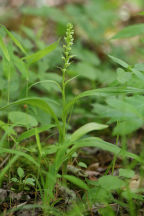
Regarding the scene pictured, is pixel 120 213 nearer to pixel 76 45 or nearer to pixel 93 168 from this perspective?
pixel 93 168

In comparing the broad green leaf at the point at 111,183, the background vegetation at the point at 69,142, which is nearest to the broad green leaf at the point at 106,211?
the background vegetation at the point at 69,142

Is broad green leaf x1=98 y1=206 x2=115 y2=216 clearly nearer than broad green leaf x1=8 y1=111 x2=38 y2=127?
Yes

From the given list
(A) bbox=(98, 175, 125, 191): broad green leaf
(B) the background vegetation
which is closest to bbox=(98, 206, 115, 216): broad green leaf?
(B) the background vegetation

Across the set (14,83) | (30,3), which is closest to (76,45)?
(14,83)

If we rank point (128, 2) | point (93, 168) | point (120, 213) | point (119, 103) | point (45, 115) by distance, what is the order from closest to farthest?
point (119, 103) → point (120, 213) → point (93, 168) → point (45, 115) → point (128, 2)

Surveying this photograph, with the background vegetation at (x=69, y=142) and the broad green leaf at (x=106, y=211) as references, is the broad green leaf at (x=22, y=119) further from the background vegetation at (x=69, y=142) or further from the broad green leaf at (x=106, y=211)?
the broad green leaf at (x=106, y=211)

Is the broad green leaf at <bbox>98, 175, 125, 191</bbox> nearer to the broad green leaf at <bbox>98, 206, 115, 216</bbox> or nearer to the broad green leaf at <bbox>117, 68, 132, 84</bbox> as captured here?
the broad green leaf at <bbox>98, 206, 115, 216</bbox>

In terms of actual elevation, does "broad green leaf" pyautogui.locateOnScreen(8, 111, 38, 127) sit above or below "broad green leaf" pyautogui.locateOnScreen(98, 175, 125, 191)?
above

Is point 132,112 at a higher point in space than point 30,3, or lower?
lower
